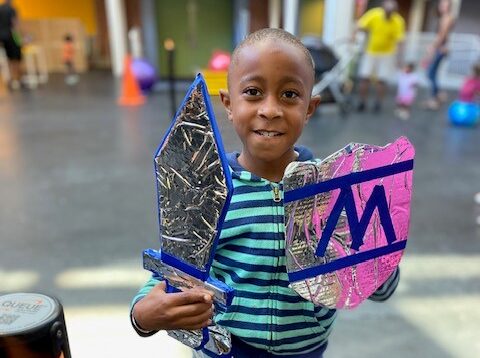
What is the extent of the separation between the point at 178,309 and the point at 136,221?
254 centimetres

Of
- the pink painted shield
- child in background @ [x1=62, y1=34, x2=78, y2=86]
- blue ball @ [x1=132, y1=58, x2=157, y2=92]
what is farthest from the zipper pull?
child in background @ [x1=62, y1=34, x2=78, y2=86]

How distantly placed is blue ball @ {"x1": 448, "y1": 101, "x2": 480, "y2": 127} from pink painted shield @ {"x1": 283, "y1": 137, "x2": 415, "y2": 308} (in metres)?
5.61

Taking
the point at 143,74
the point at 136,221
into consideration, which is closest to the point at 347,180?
the point at 136,221

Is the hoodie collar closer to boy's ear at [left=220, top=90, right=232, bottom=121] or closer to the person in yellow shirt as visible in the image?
boy's ear at [left=220, top=90, right=232, bottom=121]

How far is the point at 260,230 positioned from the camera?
32.8 inches

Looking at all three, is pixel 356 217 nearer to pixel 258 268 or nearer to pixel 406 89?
pixel 258 268

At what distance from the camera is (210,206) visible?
2.12ft

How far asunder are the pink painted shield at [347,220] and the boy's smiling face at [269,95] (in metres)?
0.09

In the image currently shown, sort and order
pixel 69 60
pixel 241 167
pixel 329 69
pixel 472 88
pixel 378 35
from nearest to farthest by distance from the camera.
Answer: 1. pixel 241 167
2. pixel 472 88
3. pixel 329 69
4. pixel 378 35
5. pixel 69 60

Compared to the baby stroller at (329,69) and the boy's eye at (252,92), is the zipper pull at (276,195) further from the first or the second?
the baby stroller at (329,69)

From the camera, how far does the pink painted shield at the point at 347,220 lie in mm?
724

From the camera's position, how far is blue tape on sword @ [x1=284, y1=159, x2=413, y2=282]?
739mm

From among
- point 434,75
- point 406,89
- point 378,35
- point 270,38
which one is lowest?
point 406,89

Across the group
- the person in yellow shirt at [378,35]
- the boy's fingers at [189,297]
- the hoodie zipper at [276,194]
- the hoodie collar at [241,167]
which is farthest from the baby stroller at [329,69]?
the boy's fingers at [189,297]
